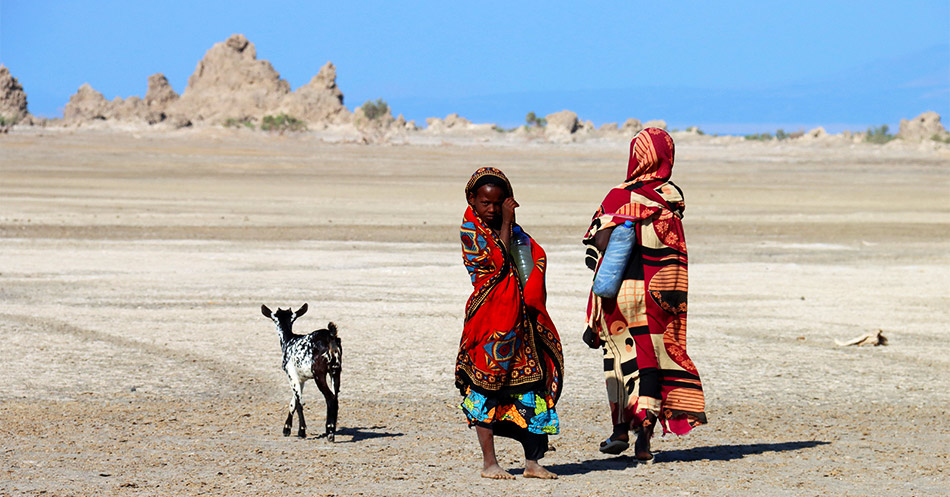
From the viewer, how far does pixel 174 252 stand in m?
19.3

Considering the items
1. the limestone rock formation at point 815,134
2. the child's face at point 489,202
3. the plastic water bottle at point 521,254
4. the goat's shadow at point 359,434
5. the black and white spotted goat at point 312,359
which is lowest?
the goat's shadow at point 359,434

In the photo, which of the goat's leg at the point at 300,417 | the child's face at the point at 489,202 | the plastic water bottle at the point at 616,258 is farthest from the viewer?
the goat's leg at the point at 300,417

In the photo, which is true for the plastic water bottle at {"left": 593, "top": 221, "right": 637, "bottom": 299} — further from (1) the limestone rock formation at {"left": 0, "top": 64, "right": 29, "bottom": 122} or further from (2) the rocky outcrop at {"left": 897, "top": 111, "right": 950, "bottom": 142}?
(1) the limestone rock formation at {"left": 0, "top": 64, "right": 29, "bottom": 122}

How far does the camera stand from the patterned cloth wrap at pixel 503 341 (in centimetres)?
589

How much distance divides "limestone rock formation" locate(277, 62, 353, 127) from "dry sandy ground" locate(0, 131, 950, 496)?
74290 millimetres

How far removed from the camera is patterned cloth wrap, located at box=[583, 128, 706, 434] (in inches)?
257

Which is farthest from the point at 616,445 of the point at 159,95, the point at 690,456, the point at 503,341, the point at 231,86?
the point at 159,95

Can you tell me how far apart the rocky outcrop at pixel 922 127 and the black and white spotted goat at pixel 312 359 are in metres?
96.1

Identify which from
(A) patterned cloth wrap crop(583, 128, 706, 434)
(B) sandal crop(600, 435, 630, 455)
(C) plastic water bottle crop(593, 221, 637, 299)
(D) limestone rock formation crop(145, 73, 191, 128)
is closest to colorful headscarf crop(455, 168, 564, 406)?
(C) plastic water bottle crop(593, 221, 637, 299)

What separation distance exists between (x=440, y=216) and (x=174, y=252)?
31.6 feet

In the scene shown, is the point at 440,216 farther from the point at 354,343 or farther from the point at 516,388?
the point at 516,388

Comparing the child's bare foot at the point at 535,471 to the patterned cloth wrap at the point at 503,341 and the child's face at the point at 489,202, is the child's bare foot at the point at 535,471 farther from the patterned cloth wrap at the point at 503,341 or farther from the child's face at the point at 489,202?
the child's face at the point at 489,202

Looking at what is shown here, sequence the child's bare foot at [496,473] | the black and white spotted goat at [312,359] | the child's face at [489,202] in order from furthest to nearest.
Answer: the black and white spotted goat at [312,359] < the child's bare foot at [496,473] < the child's face at [489,202]

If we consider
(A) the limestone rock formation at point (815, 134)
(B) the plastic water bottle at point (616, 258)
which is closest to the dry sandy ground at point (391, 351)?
(B) the plastic water bottle at point (616, 258)
